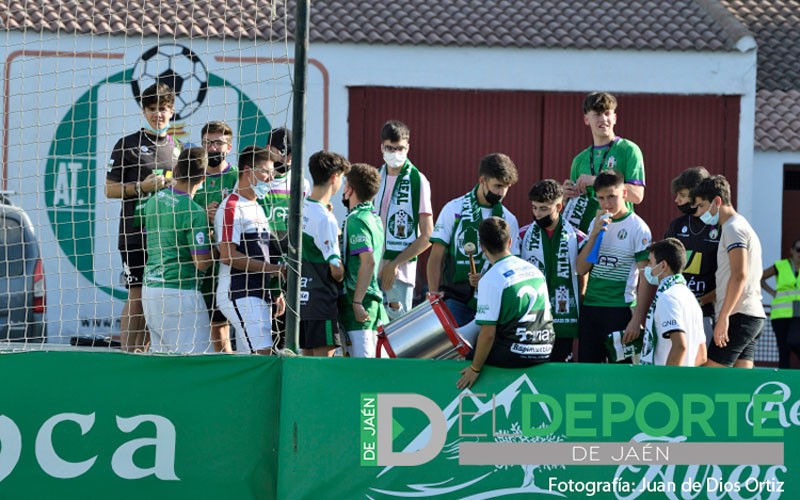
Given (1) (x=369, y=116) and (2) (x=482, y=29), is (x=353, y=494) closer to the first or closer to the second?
(1) (x=369, y=116)

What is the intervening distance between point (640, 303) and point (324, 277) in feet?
6.49

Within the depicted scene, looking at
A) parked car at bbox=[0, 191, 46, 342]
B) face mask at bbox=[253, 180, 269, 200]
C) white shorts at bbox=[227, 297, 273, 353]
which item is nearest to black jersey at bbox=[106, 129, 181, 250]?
face mask at bbox=[253, 180, 269, 200]

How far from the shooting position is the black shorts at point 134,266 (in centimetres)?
792

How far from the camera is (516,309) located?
646 centimetres

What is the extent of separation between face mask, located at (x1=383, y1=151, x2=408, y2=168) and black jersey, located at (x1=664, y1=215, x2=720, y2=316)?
1.87m

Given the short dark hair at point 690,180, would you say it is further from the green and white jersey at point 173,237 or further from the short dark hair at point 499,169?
the green and white jersey at point 173,237

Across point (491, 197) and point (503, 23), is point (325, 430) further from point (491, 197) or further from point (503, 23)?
point (503, 23)

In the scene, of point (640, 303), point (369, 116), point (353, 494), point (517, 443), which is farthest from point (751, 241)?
point (369, 116)

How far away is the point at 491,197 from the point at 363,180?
0.88 meters

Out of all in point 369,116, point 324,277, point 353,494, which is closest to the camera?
point 353,494

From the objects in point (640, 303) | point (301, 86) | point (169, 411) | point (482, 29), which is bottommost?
point (169, 411)

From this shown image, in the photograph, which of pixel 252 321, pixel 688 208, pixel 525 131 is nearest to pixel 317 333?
pixel 252 321

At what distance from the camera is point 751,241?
7730 millimetres

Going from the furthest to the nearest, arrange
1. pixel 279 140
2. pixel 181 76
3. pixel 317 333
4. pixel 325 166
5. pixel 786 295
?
pixel 786 295 → pixel 181 76 → pixel 279 140 → pixel 325 166 → pixel 317 333
